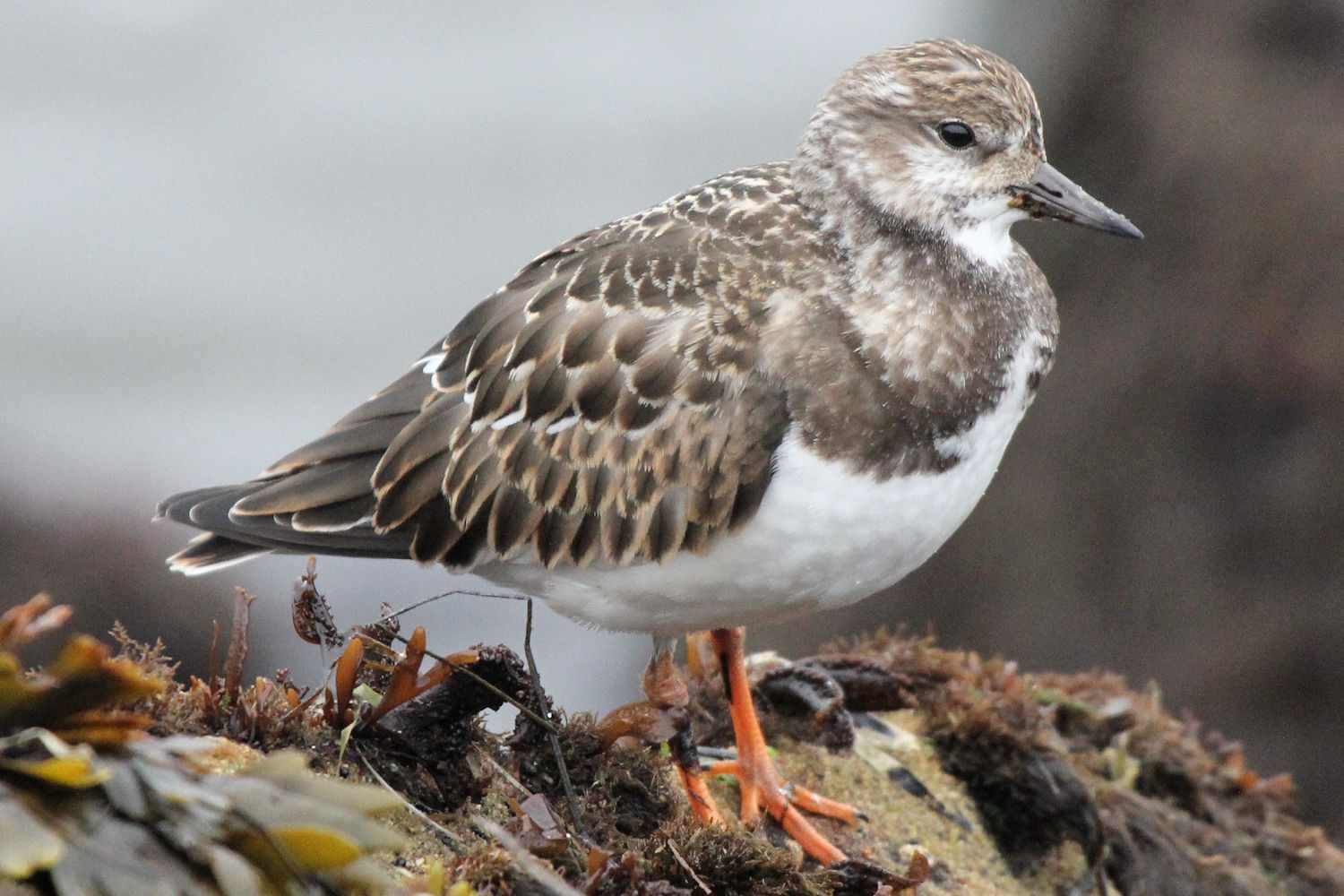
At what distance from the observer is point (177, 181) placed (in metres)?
15.6

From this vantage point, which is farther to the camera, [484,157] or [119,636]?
[484,157]

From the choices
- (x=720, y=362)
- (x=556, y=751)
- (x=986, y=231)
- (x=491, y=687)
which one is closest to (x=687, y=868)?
(x=556, y=751)

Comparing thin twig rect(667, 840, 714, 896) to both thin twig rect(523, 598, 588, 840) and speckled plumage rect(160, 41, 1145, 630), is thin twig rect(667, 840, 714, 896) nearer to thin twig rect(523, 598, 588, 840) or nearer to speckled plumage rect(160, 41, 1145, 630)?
thin twig rect(523, 598, 588, 840)

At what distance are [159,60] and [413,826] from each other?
14.9 metres

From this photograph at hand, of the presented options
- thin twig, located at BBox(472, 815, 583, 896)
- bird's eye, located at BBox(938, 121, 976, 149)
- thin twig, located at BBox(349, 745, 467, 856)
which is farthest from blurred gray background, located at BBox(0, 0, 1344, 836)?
thin twig, located at BBox(472, 815, 583, 896)

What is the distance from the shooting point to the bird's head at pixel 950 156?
3.96 meters

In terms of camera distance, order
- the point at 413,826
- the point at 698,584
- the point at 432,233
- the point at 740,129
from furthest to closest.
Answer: the point at 740,129 → the point at 432,233 → the point at 698,584 → the point at 413,826

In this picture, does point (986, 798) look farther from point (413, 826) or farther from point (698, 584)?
point (413, 826)

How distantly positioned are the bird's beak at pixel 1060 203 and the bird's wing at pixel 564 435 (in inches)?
28.4

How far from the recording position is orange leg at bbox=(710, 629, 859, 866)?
425 centimetres

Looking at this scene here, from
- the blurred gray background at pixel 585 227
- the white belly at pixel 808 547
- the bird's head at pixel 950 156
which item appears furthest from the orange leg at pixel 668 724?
the blurred gray background at pixel 585 227

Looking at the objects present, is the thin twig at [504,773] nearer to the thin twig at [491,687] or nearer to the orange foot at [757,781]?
the thin twig at [491,687]

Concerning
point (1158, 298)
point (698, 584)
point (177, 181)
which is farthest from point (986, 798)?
point (177, 181)

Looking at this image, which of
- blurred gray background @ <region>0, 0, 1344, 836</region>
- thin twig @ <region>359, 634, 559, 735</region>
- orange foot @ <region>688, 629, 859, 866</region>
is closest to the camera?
thin twig @ <region>359, 634, 559, 735</region>
